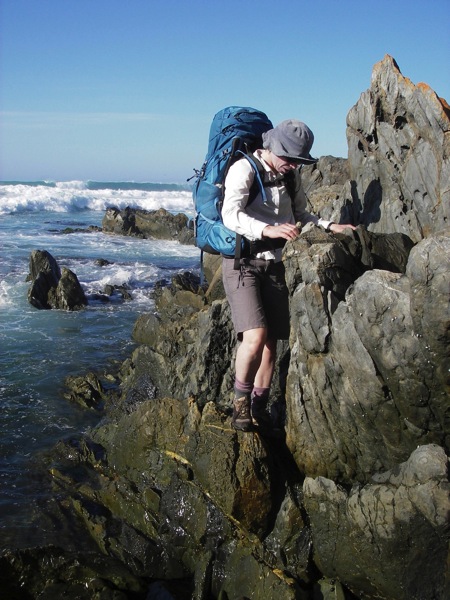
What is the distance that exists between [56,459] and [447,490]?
284 inches

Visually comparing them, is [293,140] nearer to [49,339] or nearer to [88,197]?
[49,339]

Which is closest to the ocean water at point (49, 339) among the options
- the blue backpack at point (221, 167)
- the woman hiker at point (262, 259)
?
the woman hiker at point (262, 259)

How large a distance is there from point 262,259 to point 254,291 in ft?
1.31

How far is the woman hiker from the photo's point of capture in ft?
19.6

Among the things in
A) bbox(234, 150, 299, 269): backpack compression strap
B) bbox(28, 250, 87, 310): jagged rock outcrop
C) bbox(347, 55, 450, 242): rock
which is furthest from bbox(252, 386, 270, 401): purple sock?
bbox(28, 250, 87, 310): jagged rock outcrop

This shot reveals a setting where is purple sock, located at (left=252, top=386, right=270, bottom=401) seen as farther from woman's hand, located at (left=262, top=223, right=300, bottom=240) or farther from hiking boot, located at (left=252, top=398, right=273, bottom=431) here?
woman's hand, located at (left=262, top=223, right=300, bottom=240)

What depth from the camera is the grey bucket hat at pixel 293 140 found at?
588cm

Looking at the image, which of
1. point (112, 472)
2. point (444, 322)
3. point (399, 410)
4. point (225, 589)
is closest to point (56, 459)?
point (112, 472)

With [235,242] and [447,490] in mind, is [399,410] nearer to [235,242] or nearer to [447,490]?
[447,490]

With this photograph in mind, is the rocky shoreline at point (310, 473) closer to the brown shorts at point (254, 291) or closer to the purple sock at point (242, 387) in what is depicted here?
the brown shorts at point (254, 291)

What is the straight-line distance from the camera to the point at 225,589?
6.45 meters

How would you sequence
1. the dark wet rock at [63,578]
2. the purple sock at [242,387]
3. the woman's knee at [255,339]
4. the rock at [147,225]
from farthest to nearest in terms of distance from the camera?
the rock at [147,225], the purple sock at [242,387], the woman's knee at [255,339], the dark wet rock at [63,578]

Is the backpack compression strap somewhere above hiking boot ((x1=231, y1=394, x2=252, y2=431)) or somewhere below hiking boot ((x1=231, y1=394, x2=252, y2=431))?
above

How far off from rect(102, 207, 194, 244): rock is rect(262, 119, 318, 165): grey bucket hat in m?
34.8
